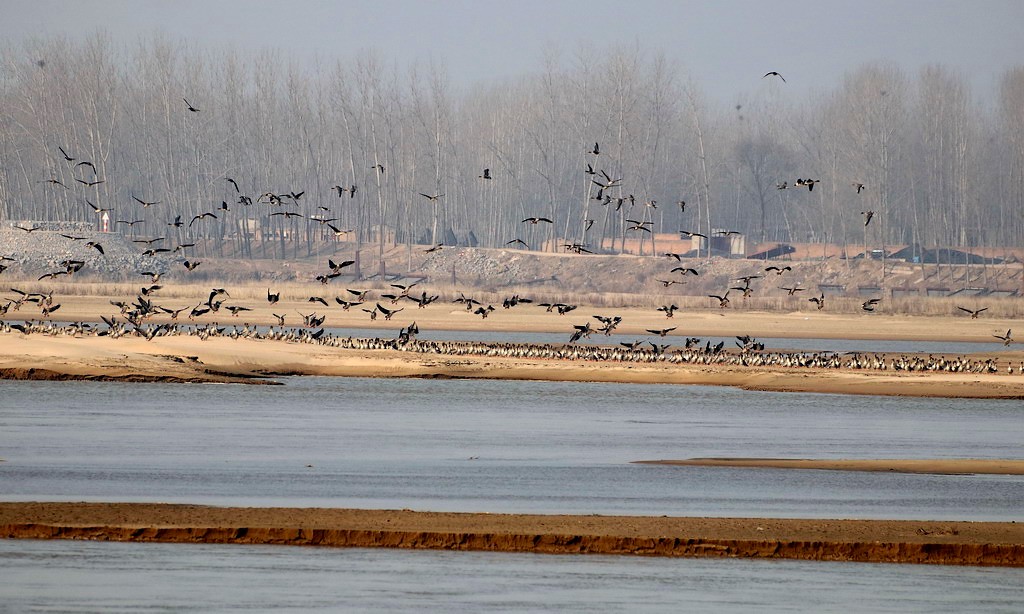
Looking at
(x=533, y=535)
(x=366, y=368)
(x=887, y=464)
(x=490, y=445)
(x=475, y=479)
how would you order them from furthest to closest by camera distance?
(x=366, y=368)
(x=490, y=445)
(x=887, y=464)
(x=475, y=479)
(x=533, y=535)

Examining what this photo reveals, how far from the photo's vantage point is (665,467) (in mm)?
22938

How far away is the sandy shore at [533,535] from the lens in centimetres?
1612

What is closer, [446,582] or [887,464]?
[446,582]

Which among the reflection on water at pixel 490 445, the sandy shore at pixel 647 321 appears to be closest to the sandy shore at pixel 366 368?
the reflection on water at pixel 490 445

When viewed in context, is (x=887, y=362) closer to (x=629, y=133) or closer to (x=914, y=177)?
(x=629, y=133)

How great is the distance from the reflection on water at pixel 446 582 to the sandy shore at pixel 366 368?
847 inches

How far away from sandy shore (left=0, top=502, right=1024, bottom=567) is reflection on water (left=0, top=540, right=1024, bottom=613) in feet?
0.70

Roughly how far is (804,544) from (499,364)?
25.4m

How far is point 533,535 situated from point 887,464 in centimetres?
954

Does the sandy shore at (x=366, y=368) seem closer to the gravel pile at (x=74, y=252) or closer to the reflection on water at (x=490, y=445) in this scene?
the reflection on water at (x=490, y=445)

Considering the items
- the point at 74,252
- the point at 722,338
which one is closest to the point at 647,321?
the point at 722,338

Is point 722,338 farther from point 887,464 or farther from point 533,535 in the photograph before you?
point 533,535

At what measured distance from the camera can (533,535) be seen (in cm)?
1634

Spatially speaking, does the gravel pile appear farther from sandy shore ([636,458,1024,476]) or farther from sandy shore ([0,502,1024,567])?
sandy shore ([0,502,1024,567])
